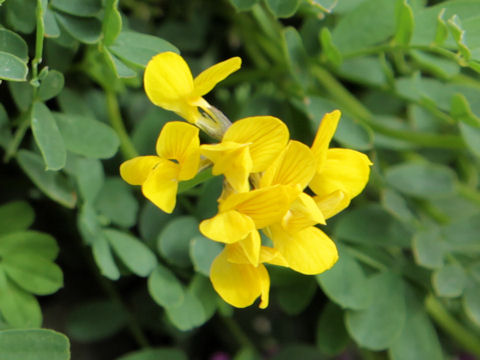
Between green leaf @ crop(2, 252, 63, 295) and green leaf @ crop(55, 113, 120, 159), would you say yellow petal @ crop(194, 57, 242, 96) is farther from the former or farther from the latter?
green leaf @ crop(2, 252, 63, 295)

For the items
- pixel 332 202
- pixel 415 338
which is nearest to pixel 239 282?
pixel 332 202

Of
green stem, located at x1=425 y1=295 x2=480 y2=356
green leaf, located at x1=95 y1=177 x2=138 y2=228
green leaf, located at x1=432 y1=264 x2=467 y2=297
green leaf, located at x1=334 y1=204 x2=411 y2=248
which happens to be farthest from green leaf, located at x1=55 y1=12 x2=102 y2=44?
green stem, located at x1=425 y1=295 x2=480 y2=356

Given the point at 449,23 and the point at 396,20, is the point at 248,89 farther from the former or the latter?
the point at 449,23

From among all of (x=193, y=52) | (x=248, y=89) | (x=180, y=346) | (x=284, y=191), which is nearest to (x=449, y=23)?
(x=284, y=191)

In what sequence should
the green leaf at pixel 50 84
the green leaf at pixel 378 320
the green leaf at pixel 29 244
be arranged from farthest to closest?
the green leaf at pixel 378 320, the green leaf at pixel 29 244, the green leaf at pixel 50 84

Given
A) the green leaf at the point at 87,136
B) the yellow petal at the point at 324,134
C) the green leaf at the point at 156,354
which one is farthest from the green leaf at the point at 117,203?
the yellow petal at the point at 324,134

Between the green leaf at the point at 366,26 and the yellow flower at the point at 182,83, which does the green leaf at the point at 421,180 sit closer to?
the green leaf at the point at 366,26
